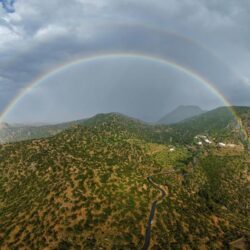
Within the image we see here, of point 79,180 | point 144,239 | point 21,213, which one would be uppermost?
point 79,180

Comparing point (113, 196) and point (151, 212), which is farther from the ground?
point (113, 196)

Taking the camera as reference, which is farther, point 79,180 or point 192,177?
point 192,177

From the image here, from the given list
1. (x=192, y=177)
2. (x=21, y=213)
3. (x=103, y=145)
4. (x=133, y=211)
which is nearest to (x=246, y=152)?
(x=192, y=177)

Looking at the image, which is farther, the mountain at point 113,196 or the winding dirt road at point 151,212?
the mountain at point 113,196

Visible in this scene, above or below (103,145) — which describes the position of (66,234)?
below

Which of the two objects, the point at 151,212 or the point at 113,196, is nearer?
the point at 151,212

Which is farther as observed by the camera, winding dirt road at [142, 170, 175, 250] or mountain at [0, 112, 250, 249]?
mountain at [0, 112, 250, 249]

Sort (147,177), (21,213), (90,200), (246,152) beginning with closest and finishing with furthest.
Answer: (21,213)
(90,200)
(147,177)
(246,152)

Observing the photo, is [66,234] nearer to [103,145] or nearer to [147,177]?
[147,177]
